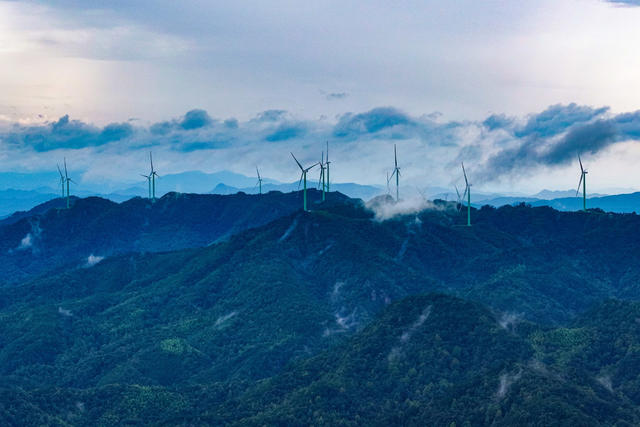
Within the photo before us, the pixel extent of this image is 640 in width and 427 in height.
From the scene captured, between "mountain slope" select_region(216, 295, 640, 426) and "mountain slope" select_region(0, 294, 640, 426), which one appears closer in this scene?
"mountain slope" select_region(216, 295, 640, 426)

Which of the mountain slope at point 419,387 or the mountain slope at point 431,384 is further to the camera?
the mountain slope at point 419,387

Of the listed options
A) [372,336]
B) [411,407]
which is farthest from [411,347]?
[411,407]

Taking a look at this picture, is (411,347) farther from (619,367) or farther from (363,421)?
(619,367)

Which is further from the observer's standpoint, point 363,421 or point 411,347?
point 411,347


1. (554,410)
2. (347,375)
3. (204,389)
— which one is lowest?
(204,389)

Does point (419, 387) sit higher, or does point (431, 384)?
point (431, 384)

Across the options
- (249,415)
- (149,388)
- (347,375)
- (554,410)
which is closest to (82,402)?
(149,388)

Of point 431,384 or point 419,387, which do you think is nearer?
point 431,384

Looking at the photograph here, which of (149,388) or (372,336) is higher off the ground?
(372,336)

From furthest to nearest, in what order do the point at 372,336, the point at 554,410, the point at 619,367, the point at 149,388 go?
the point at 149,388
the point at 372,336
the point at 619,367
the point at 554,410

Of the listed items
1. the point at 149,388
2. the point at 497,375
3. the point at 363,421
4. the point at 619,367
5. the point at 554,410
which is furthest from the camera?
the point at 149,388
